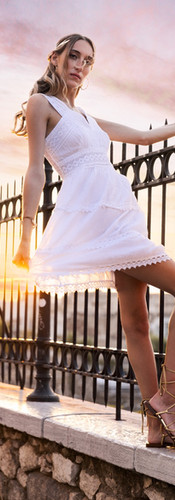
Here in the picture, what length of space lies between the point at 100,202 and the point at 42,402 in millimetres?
2165

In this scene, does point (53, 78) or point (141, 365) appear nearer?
point (141, 365)

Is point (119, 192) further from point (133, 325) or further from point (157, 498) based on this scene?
point (157, 498)

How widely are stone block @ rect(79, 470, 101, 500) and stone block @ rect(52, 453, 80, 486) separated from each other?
6cm

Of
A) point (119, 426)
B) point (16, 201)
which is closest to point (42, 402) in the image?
point (119, 426)

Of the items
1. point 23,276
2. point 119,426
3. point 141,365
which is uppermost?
point 23,276

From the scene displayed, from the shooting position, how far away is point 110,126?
3473mm

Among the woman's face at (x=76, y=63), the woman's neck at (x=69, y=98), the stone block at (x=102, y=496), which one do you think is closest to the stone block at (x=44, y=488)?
the stone block at (x=102, y=496)

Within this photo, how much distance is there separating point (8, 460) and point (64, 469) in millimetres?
865

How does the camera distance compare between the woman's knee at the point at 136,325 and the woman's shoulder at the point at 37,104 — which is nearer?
the woman's knee at the point at 136,325

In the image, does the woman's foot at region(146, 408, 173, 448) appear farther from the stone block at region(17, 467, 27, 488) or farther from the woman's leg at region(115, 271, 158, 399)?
the stone block at region(17, 467, 27, 488)

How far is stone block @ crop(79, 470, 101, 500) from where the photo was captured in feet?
11.4

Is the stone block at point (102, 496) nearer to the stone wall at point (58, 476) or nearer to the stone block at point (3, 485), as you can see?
the stone wall at point (58, 476)

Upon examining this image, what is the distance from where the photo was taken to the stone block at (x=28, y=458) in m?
4.17

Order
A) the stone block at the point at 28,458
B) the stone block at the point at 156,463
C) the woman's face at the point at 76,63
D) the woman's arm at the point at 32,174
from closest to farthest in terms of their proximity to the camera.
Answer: the stone block at the point at 156,463
the woman's arm at the point at 32,174
the woman's face at the point at 76,63
the stone block at the point at 28,458
